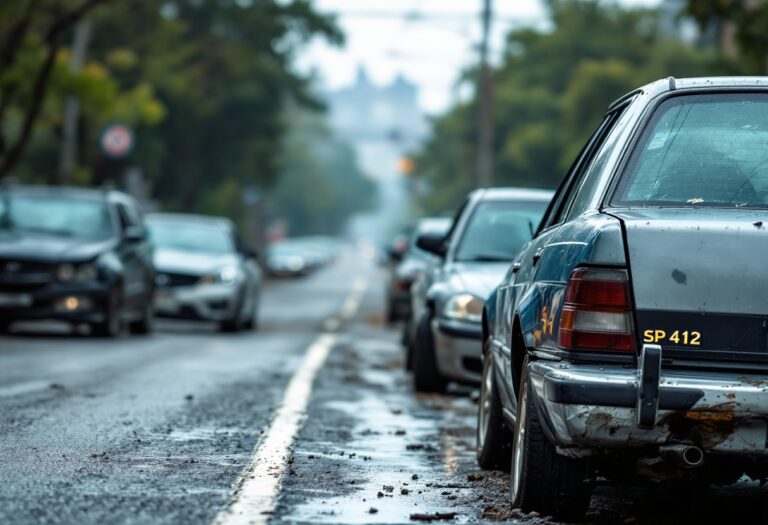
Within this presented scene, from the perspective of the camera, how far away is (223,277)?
2350 cm

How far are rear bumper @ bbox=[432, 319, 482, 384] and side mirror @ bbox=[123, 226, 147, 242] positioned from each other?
8714 millimetres

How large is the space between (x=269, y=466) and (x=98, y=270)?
12.5 metres

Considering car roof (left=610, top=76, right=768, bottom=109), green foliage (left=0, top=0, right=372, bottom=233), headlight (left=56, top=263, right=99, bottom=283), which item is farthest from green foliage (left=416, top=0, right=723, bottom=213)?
car roof (left=610, top=76, right=768, bottom=109)

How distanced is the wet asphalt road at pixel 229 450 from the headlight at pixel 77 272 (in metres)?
3.36

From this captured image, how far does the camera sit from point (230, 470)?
7523 millimetres

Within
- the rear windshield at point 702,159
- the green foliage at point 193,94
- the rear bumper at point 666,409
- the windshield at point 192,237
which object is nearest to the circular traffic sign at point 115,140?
the green foliage at point 193,94

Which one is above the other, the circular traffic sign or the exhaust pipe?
the exhaust pipe

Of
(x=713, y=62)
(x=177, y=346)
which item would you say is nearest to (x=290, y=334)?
(x=177, y=346)

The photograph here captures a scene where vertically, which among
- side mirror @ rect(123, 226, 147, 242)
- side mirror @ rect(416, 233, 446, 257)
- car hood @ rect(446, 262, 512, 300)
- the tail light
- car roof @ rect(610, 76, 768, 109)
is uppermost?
car roof @ rect(610, 76, 768, 109)

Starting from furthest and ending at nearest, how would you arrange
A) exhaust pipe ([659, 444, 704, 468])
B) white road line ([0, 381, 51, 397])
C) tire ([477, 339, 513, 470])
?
Answer: white road line ([0, 381, 51, 397]) → tire ([477, 339, 513, 470]) → exhaust pipe ([659, 444, 704, 468])

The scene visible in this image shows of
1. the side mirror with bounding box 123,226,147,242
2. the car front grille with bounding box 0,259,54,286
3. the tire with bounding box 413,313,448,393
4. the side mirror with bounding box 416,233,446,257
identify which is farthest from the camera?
the side mirror with bounding box 123,226,147,242

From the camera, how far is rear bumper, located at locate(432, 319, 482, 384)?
39.3 ft

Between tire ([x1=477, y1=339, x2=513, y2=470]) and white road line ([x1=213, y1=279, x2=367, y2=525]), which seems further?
tire ([x1=477, y1=339, x2=513, y2=470])

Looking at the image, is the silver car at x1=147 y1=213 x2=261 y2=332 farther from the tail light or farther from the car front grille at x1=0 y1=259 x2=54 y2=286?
the tail light
